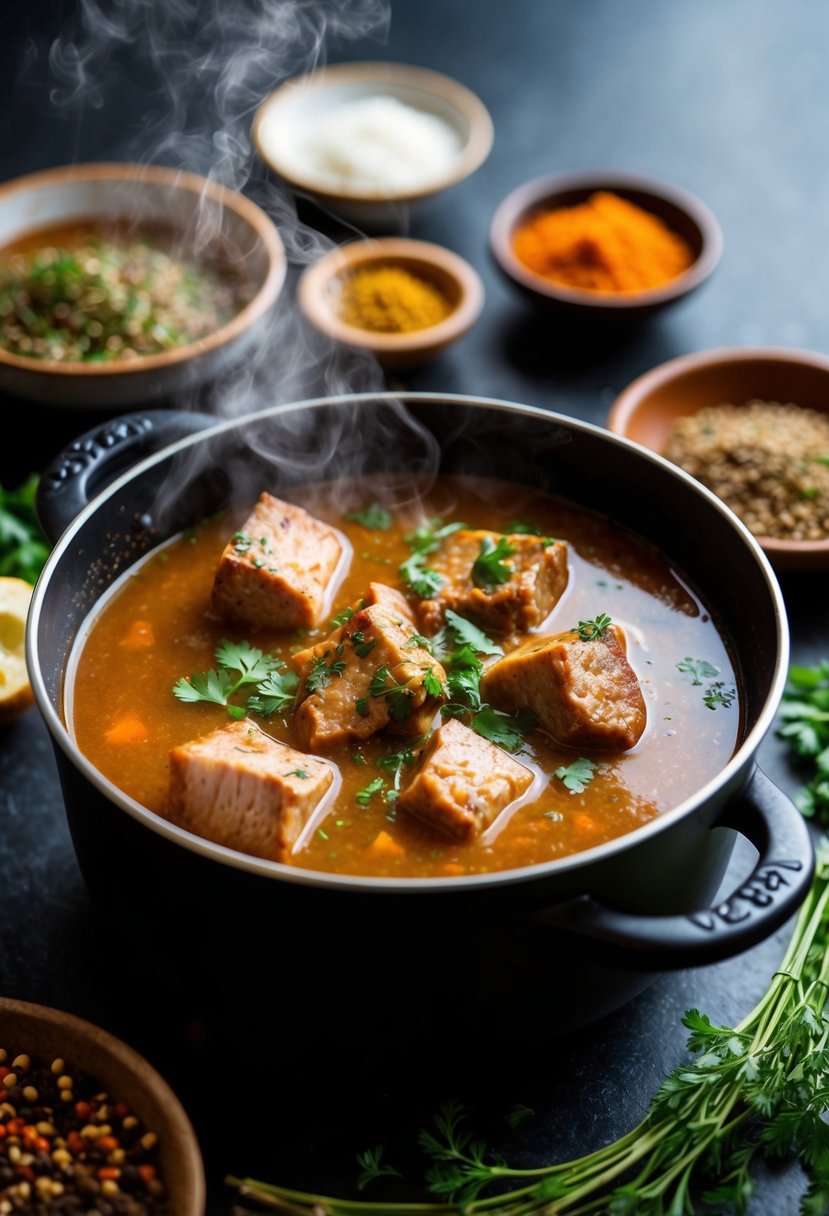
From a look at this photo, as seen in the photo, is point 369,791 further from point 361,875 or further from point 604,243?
point 604,243

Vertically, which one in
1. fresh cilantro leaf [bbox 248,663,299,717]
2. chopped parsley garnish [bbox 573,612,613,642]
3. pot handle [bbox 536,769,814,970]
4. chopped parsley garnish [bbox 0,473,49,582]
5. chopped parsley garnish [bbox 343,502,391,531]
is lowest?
chopped parsley garnish [bbox 0,473,49,582]

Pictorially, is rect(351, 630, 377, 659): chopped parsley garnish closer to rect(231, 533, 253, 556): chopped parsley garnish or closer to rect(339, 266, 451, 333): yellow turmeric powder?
rect(231, 533, 253, 556): chopped parsley garnish

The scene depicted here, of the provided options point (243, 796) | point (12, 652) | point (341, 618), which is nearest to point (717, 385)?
point (341, 618)

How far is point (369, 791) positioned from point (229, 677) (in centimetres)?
53

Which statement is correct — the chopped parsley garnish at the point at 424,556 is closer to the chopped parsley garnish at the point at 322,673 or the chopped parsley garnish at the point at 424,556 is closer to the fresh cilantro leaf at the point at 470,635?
the fresh cilantro leaf at the point at 470,635

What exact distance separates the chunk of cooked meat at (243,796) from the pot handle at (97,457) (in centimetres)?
86

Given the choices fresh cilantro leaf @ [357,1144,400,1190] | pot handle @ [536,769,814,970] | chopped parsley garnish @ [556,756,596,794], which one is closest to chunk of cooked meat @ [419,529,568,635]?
chopped parsley garnish @ [556,756,596,794]

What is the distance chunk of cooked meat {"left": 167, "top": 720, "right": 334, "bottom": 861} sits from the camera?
2.72 m

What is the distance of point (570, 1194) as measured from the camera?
8.58ft

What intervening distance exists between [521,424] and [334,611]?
77cm

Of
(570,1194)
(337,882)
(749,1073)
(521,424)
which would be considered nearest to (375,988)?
(337,882)

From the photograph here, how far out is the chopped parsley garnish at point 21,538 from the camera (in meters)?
4.11

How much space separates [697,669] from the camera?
334 cm

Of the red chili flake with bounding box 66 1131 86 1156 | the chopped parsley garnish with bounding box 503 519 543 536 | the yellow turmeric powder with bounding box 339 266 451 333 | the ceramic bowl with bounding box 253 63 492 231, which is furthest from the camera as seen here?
the ceramic bowl with bounding box 253 63 492 231
